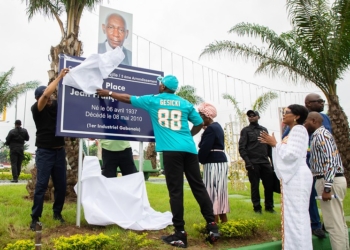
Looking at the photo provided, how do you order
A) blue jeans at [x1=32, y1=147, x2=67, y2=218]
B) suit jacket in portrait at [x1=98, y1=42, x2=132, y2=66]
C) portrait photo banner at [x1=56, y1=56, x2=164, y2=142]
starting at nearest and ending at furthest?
blue jeans at [x1=32, y1=147, x2=67, y2=218] < portrait photo banner at [x1=56, y1=56, x2=164, y2=142] < suit jacket in portrait at [x1=98, y1=42, x2=132, y2=66]

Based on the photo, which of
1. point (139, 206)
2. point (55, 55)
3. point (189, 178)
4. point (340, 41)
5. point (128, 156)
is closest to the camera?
point (189, 178)

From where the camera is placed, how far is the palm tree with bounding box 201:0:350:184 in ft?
34.7

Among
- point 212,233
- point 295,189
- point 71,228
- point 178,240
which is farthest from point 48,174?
point 295,189

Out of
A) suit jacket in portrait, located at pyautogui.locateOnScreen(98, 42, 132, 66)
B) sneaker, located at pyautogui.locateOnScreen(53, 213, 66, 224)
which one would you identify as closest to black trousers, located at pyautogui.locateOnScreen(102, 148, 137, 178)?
sneaker, located at pyautogui.locateOnScreen(53, 213, 66, 224)

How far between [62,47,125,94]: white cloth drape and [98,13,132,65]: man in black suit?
1.31m

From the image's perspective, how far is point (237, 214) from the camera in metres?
5.97

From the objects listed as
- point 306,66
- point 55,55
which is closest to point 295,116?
point 55,55

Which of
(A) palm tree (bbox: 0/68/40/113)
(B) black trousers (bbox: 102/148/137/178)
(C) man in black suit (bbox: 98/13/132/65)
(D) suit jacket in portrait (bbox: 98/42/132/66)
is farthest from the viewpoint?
(A) palm tree (bbox: 0/68/40/113)

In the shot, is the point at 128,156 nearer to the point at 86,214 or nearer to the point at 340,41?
the point at 86,214

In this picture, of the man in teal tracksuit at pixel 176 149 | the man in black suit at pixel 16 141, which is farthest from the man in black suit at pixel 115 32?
the man in black suit at pixel 16 141

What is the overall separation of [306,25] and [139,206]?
8261 millimetres

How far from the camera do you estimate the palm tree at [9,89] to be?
23844 mm

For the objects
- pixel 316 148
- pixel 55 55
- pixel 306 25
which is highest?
pixel 306 25

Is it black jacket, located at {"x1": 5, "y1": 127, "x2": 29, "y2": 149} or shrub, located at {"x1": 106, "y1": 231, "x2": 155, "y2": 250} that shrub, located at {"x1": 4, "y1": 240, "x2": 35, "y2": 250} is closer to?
shrub, located at {"x1": 106, "y1": 231, "x2": 155, "y2": 250}
